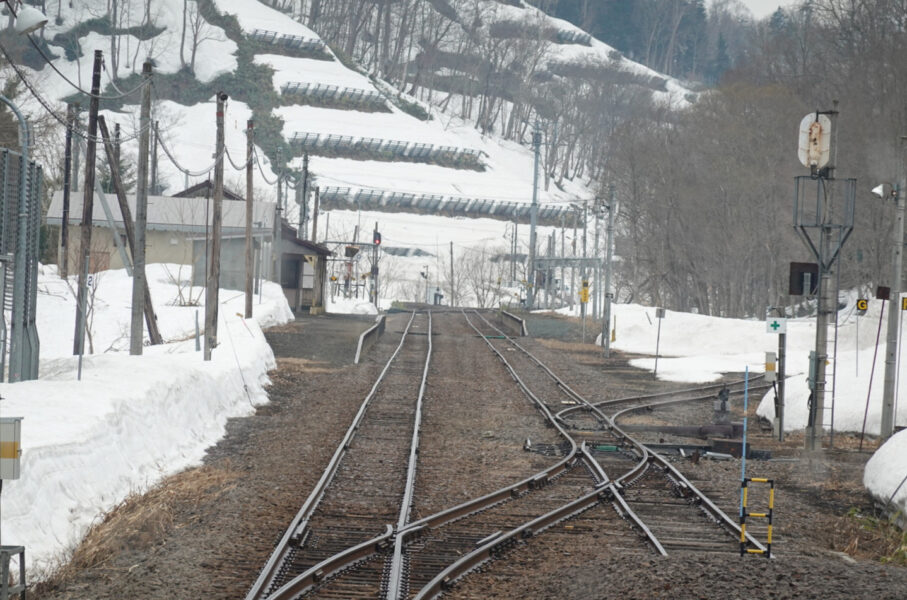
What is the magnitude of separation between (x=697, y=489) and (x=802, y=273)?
20.5 ft

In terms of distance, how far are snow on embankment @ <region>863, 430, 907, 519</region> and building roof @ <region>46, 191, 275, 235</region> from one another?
3788 centimetres

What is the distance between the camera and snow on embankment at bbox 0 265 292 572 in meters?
8.88

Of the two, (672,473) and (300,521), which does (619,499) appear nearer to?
(672,473)

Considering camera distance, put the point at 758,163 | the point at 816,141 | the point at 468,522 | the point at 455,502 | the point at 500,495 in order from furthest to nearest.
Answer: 1. the point at 758,163
2. the point at 816,141
3. the point at 500,495
4. the point at 455,502
5. the point at 468,522

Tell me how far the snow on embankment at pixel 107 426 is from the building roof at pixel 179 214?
84.8ft

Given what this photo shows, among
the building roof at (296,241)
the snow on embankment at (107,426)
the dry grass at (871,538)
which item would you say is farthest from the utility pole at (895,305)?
the building roof at (296,241)

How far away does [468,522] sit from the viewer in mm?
10234

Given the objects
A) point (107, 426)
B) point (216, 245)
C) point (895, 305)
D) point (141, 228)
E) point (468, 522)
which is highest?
point (141, 228)

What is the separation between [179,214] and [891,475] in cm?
4396

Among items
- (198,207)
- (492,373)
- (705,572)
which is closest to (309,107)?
(198,207)

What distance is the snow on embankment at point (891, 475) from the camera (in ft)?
37.1

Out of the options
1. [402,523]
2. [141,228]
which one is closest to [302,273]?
[141,228]

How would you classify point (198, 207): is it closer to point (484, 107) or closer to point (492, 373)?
point (492, 373)

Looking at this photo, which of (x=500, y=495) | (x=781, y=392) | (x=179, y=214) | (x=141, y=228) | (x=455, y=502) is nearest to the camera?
(x=455, y=502)
